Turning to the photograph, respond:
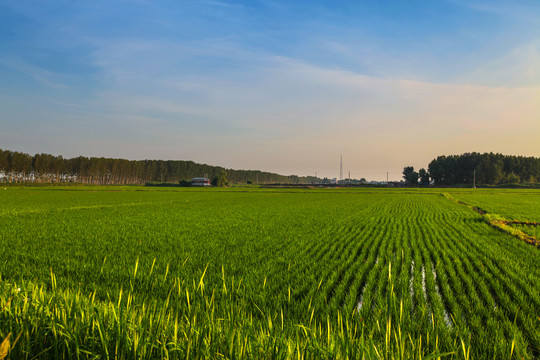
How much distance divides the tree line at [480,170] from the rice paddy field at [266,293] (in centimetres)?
13886

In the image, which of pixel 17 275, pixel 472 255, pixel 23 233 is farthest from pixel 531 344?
pixel 23 233

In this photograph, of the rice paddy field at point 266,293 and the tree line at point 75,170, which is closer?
the rice paddy field at point 266,293

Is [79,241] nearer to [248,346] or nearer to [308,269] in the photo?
[308,269]

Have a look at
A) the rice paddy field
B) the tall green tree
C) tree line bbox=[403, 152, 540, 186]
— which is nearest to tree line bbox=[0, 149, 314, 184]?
the tall green tree

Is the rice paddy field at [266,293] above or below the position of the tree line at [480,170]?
below

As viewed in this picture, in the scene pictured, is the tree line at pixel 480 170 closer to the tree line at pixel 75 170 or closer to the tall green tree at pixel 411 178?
the tall green tree at pixel 411 178

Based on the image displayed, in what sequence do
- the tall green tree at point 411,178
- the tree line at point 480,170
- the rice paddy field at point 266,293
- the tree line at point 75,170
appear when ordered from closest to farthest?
the rice paddy field at point 266,293
the tree line at point 75,170
the tree line at point 480,170
the tall green tree at point 411,178

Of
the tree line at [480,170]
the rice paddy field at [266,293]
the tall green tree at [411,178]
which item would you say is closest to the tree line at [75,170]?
the tall green tree at [411,178]

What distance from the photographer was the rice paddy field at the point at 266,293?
9.41ft

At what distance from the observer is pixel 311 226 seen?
1791 cm

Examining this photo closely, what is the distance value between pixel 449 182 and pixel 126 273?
158 meters

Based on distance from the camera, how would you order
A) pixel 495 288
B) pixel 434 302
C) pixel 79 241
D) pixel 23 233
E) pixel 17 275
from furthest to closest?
1. pixel 23 233
2. pixel 79 241
3. pixel 17 275
4. pixel 495 288
5. pixel 434 302

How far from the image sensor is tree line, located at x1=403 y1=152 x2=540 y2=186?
133125 millimetres

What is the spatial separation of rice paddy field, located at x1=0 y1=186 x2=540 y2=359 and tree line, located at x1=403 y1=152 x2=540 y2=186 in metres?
139
